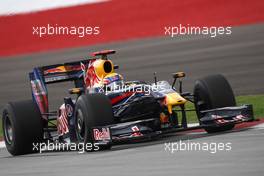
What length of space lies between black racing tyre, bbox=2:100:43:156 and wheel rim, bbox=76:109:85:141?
3.39 feet

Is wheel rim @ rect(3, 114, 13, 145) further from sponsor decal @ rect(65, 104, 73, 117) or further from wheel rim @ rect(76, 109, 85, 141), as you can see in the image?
wheel rim @ rect(76, 109, 85, 141)

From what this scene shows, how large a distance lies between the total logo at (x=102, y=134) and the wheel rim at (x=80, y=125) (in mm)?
435

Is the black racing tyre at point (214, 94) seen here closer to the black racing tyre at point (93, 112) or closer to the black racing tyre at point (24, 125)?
the black racing tyre at point (93, 112)

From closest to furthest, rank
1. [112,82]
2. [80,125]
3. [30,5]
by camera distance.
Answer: [80,125] < [112,82] < [30,5]

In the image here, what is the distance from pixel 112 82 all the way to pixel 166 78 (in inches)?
285

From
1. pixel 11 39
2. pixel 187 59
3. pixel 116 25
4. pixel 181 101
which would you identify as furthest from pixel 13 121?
pixel 11 39

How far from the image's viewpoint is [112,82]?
14.0 meters

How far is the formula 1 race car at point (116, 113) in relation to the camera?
492 inches

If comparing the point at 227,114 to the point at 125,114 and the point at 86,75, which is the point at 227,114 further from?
the point at 86,75

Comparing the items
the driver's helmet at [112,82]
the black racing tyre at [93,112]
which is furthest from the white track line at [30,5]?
the black racing tyre at [93,112]

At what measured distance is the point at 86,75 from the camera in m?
14.5

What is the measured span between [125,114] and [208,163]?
155 inches
